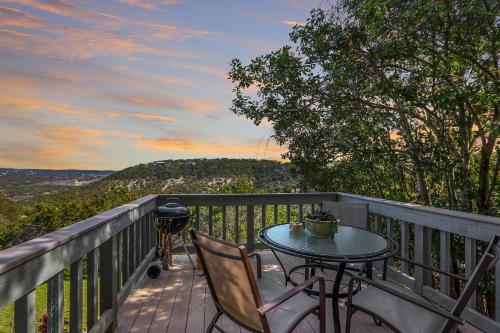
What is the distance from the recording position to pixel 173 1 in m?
5.75

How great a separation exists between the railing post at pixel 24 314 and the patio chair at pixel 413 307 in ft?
5.64

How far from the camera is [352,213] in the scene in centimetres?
373

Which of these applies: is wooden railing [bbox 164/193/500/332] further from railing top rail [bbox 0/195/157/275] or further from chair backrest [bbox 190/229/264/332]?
railing top rail [bbox 0/195/157/275]

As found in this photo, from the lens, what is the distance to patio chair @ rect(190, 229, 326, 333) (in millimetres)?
1674

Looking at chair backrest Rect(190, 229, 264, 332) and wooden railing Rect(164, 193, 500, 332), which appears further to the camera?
wooden railing Rect(164, 193, 500, 332)

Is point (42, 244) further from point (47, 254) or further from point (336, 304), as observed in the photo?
point (336, 304)

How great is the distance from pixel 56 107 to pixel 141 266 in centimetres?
871

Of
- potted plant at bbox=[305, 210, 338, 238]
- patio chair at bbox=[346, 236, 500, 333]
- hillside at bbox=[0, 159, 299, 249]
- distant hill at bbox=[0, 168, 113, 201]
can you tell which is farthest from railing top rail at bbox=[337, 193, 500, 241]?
distant hill at bbox=[0, 168, 113, 201]

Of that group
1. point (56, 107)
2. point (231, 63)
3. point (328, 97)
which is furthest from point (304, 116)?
point (56, 107)

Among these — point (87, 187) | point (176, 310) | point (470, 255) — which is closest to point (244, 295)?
point (176, 310)

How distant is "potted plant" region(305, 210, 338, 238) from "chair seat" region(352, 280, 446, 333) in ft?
1.94

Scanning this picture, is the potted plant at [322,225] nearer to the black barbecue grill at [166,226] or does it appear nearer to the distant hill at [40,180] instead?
the black barbecue grill at [166,226]

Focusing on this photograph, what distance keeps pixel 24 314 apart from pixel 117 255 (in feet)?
4.68

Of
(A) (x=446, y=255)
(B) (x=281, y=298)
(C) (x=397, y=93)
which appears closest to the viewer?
(B) (x=281, y=298)
